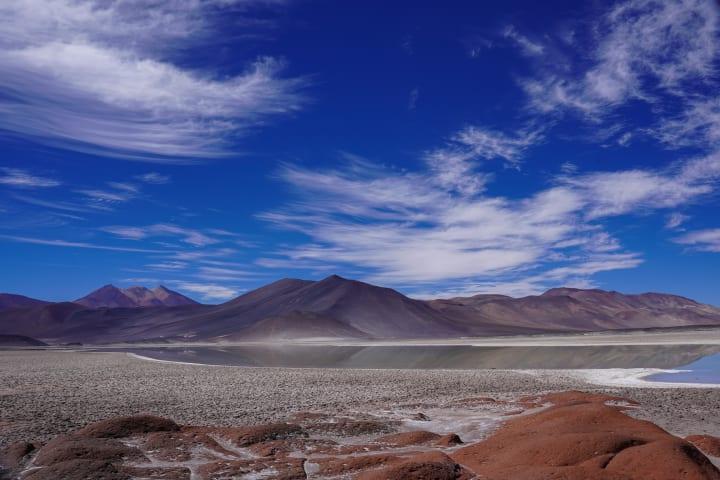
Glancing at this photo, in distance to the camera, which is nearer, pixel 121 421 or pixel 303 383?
pixel 121 421

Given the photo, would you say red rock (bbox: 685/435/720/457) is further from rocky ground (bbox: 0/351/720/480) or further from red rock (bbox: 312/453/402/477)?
red rock (bbox: 312/453/402/477)

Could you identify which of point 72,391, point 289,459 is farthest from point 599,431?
point 72,391

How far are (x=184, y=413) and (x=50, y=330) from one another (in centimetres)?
18389

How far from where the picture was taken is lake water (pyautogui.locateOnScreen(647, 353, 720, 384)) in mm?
22516

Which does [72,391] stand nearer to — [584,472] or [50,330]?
→ [584,472]

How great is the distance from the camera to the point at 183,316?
173m

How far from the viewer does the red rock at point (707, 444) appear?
8617mm

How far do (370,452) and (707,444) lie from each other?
5.23 metres

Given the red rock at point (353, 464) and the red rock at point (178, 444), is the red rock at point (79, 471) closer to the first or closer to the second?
the red rock at point (178, 444)

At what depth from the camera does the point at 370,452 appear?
9.30 metres

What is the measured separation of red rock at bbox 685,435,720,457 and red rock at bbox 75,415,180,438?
29.7 ft

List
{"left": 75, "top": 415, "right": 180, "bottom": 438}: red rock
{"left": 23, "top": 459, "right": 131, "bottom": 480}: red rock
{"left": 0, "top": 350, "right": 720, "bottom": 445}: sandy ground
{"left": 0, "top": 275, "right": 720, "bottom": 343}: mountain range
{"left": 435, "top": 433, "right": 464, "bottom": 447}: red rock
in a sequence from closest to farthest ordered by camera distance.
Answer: {"left": 23, "top": 459, "right": 131, "bottom": 480}: red rock
{"left": 435, "top": 433, "right": 464, "bottom": 447}: red rock
{"left": 75, "top": 415, "right": 180, "bottom": 438}: red rock
{"left": 0, "top": 350, "right": 720, "bottom": 445}: sandy ground
{"left": 0, "top": 275, "right": 720, "bottom": 343}: mountain range

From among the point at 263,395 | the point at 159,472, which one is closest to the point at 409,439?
the point at 159,472

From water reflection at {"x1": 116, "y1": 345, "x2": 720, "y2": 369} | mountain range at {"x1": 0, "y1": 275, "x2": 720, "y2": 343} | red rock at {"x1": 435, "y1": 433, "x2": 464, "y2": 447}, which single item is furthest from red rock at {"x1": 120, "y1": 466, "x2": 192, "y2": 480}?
mountain range at {"x1": 0, "y1": 275, "x2": 720, "y2": 343}
